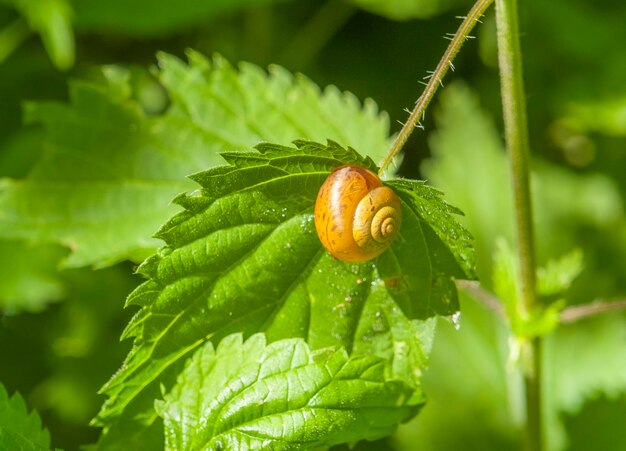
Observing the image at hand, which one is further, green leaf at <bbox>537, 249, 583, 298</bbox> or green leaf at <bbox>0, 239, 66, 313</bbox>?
green leaf at <bbox>0, 239, 66, 313</bbox>

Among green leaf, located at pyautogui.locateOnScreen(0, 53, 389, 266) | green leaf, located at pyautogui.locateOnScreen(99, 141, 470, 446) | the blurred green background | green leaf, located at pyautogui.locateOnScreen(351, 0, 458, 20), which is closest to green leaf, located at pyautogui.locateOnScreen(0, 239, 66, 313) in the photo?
the blurred green background

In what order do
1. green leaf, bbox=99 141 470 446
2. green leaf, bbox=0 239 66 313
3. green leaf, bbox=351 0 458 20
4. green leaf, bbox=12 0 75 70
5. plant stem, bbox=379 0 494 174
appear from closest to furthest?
plant stem, bbox=379 0 494 174
green leaf, bbox=99 141 470 446
green leaf, bbox=12 0 75 70
green leaf, bbox=0 239 66 313
green leaf, bbox=351 0 458 20

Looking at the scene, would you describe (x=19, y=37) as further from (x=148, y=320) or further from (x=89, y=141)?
(x=148, y=320)

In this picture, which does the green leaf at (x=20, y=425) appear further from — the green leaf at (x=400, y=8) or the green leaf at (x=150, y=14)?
the green leaf at (x=400, y=8)

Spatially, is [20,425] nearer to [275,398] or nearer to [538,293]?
[275,398]

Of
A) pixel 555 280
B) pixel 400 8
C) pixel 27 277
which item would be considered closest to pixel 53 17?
pixel 27 277

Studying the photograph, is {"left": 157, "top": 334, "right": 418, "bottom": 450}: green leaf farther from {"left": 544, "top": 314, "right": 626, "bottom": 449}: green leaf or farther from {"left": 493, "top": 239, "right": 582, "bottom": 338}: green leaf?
{"left": 544, "top": 314, "right": 626, "bottom": 449}: green leaf
